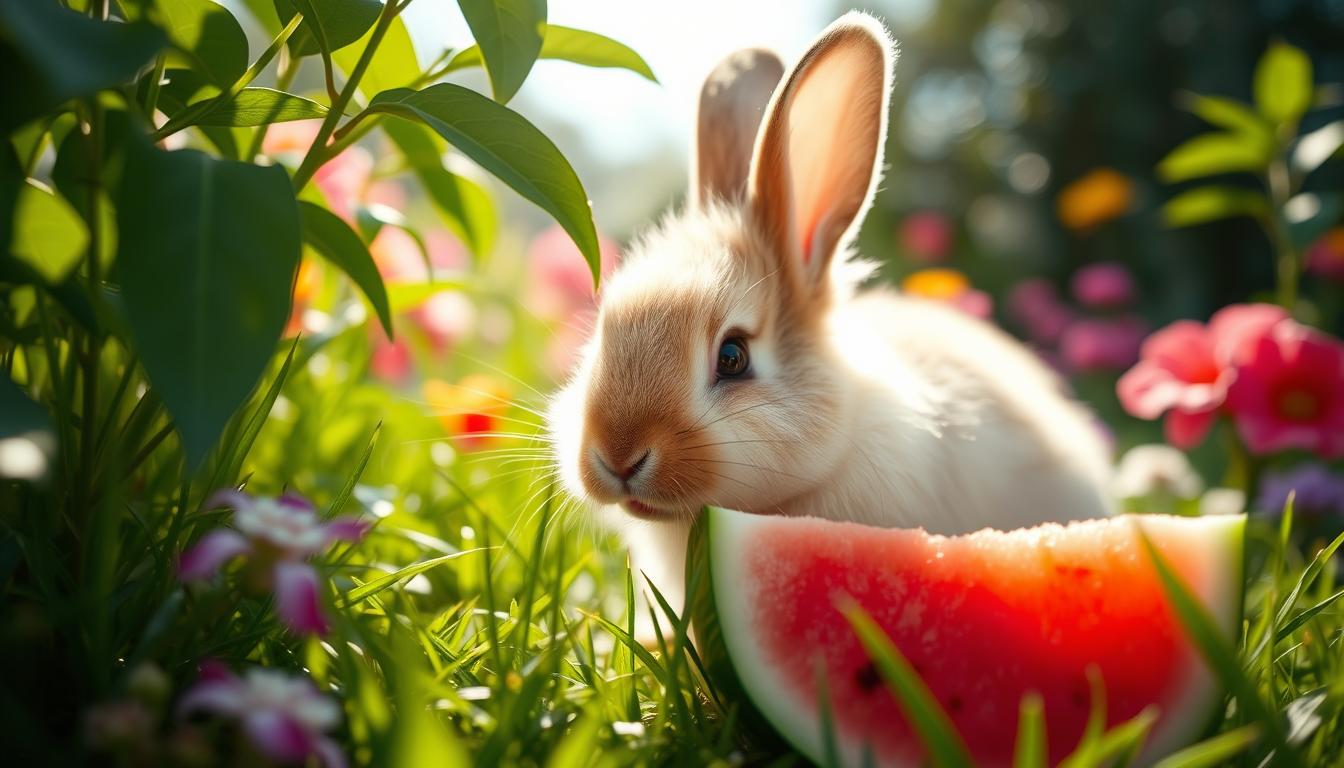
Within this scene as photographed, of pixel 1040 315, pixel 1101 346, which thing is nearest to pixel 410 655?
pixel 1101 346

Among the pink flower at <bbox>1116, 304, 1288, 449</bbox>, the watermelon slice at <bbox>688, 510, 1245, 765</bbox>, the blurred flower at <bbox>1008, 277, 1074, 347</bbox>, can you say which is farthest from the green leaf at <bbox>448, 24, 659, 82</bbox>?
the blurred flower at <bbox>1008, 277, 1074, 347</bbox>

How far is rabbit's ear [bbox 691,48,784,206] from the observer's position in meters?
2.18

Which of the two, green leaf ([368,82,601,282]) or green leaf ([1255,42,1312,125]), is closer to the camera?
green leaf ([368,82,601,282])

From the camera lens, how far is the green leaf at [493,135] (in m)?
1.27

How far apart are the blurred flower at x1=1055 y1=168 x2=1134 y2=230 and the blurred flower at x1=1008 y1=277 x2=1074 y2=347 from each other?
17.0 inches

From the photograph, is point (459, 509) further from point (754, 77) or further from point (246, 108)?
point (754, 77)

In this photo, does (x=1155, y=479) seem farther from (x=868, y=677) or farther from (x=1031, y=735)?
(x=1031, y=735)

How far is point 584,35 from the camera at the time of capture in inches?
62.1

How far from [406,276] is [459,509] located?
3.85 feet

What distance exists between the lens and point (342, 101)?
1319 mm

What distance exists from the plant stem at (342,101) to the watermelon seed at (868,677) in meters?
1.00

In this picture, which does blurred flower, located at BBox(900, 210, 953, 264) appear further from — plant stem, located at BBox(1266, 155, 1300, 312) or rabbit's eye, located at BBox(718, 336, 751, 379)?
rabbit's eye, located at BBox(718, 336, 751, 379)

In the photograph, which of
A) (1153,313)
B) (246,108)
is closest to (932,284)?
(1153,313)

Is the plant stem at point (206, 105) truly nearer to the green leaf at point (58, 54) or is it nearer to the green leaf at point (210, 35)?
the green leaf at point (210, 35)
